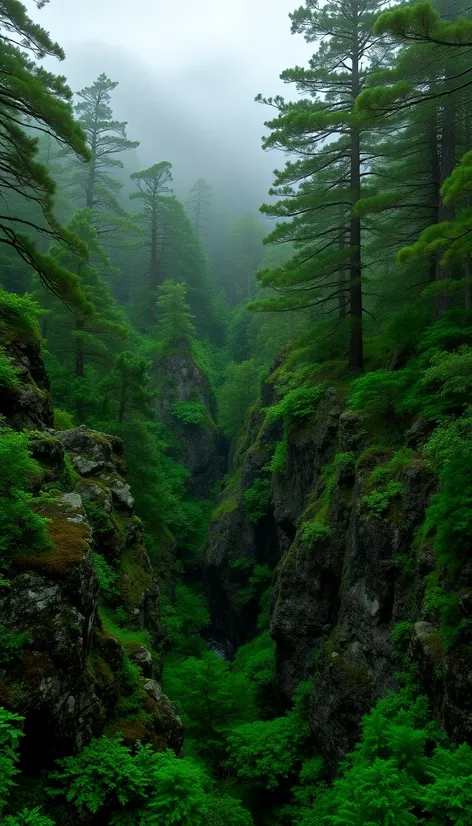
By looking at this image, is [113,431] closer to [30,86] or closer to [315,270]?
[315,270]

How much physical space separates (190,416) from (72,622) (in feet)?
81.3

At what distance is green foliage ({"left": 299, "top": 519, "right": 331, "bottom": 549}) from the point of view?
1196 cm

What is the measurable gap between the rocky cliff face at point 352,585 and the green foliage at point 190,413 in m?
15.1

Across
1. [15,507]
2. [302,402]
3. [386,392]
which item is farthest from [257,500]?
[15,507]

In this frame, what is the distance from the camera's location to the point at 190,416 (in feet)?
102

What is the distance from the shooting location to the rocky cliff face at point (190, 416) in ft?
102

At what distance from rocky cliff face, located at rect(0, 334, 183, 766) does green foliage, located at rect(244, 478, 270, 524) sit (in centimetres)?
903

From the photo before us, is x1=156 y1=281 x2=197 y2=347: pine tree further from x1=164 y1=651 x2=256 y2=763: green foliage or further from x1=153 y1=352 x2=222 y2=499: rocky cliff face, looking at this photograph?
x1=164 y1=651 x2=256 y2=763: green foliage

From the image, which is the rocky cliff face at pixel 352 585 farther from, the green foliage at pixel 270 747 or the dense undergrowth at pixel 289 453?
the green foliage at pixel 270 747

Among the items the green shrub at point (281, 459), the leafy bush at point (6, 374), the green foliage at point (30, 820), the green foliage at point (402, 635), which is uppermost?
the leafy bush at point (6, 374)

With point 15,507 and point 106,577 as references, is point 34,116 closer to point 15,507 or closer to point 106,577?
point 15,507

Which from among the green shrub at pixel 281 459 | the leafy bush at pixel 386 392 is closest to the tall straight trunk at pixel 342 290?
the leafy bush at pixel 386 392

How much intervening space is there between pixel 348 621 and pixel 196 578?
16.5m

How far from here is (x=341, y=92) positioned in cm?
1520
